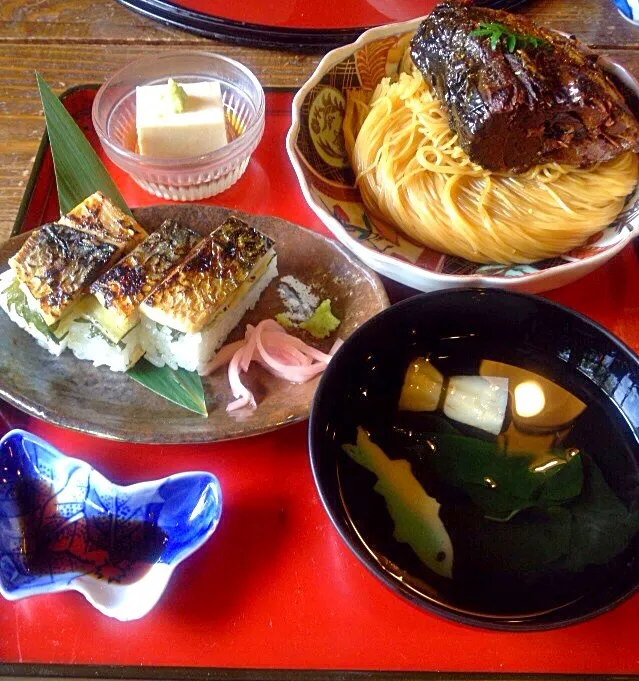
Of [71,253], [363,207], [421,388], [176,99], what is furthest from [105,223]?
[421,388]

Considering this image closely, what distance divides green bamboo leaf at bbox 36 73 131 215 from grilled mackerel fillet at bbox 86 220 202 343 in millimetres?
213

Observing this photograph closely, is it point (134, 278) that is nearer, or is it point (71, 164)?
point (134, 278)

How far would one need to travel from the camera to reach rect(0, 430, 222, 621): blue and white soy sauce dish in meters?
1.17

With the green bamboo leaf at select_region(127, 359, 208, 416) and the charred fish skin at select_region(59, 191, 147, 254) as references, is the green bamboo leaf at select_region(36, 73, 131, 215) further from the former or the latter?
the green bamboo leaf at select_region(127, 359, 208, 416)

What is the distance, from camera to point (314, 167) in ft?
5.86

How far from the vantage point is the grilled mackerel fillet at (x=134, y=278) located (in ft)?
4.84

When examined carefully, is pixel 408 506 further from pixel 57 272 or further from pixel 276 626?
pixel 57 272

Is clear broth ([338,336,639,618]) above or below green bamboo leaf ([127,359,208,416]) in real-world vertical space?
above

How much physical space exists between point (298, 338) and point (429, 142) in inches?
25.8

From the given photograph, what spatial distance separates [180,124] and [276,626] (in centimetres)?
135

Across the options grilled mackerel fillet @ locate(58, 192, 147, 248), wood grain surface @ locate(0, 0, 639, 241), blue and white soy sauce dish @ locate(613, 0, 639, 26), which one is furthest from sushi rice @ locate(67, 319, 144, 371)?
blue and white soy sauce dish @ locate(613, 0, 639, 26)

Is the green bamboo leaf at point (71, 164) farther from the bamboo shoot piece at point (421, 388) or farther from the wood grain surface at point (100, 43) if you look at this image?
the bamboo shoot piece at point (421, 388)

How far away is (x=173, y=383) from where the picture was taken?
152cm

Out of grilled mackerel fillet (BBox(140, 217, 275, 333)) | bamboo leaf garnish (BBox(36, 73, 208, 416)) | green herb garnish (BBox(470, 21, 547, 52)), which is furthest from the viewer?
bamboo leaf garnish (BBox(36, 73, 208, 416))
